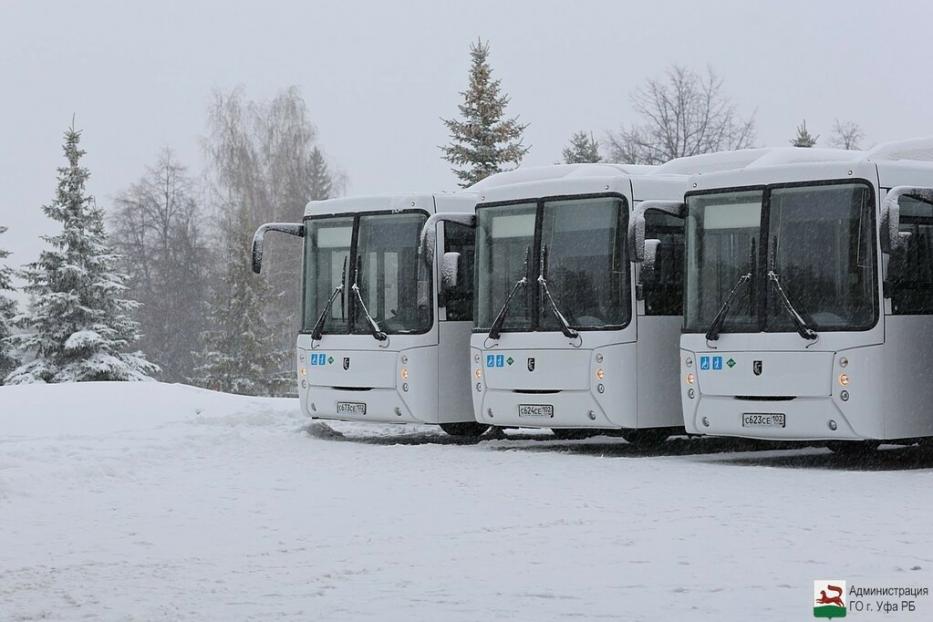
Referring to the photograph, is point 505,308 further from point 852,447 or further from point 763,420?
point 852,447

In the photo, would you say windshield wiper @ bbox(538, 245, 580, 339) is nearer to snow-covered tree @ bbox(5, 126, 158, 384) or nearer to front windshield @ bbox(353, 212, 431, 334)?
front windshield @ bbox(353, 212, 431, 334)

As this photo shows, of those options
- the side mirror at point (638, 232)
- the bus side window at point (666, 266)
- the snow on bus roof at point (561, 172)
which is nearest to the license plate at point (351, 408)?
the snow on bus roof at point (561, 172)

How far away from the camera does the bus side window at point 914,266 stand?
54.5ft

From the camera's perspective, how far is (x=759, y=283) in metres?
17.2

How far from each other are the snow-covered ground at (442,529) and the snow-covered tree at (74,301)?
2580cm

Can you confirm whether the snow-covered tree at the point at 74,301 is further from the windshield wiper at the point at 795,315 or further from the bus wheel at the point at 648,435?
the windshield wiper at the point at 795,315

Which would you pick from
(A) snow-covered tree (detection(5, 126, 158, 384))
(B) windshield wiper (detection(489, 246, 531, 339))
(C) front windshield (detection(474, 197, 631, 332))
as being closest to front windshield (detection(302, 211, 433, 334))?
(C) front windshield (detection(474, 197, 631, 332))

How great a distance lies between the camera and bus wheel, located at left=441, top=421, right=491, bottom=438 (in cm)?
2169

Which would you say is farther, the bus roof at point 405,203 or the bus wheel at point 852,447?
the bus roof at point 405,203

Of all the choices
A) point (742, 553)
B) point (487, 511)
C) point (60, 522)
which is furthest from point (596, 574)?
point (60, 522)

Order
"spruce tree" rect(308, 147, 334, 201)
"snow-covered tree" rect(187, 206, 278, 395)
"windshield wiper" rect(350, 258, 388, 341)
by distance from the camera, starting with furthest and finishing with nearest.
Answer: "spruce tree" rect(308, 147, 334, 201)
"snow-covered tree" rect(187, 206, 278, 395)
"windshield wiper" rect(350, 258, 388, 341)

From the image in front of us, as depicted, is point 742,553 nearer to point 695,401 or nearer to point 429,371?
point 695,401

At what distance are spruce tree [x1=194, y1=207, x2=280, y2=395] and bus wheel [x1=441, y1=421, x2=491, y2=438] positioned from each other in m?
42.7

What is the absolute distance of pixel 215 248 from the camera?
74938mm
